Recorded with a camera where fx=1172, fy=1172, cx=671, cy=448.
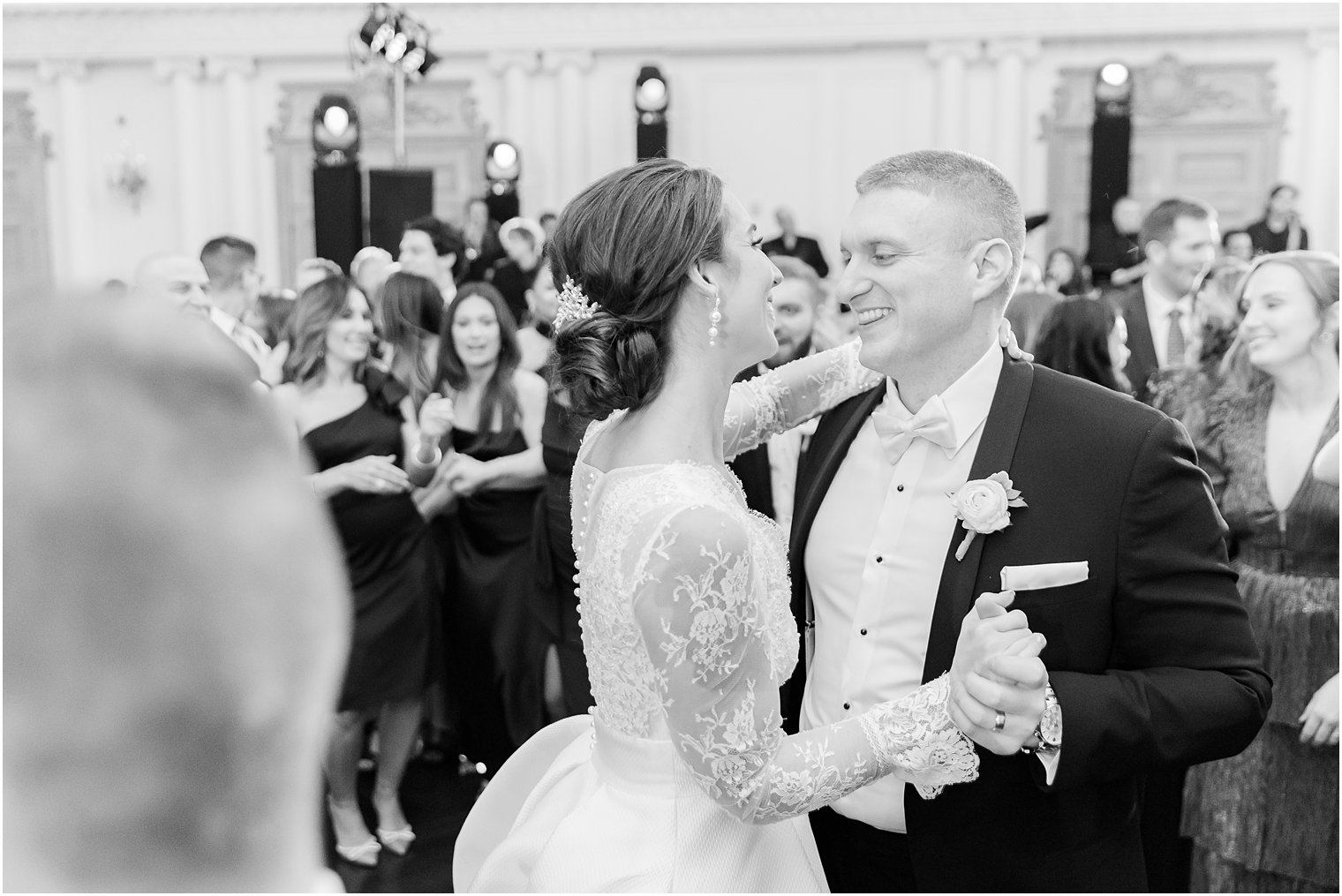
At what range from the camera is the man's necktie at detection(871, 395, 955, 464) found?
173cm

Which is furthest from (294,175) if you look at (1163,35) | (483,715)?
(483,715)

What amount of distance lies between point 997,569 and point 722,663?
43 centimetres

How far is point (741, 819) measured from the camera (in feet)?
4.85

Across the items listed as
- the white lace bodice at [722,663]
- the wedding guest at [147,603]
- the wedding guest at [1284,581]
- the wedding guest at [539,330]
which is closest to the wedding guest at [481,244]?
the wedding guest at [539,330]

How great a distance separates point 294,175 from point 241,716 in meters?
13.0

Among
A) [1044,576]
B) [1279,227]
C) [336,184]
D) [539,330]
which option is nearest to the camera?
[1044,576]

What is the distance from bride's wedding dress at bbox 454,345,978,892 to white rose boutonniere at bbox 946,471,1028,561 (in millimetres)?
230

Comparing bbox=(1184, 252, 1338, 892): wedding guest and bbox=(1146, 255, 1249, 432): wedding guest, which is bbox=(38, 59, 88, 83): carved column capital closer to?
bbox=(1146, 255, 1249, 432): wedding guest

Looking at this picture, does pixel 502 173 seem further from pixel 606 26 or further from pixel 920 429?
pixel 920 429

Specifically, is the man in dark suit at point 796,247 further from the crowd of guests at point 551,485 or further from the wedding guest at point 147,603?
the wedding guest at point 147,603

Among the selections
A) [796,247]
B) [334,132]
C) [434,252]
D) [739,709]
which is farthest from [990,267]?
[796,247]

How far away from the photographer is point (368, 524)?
11.8 feet

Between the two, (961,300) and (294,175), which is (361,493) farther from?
(294,175)

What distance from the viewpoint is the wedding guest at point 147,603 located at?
1.63 feet
